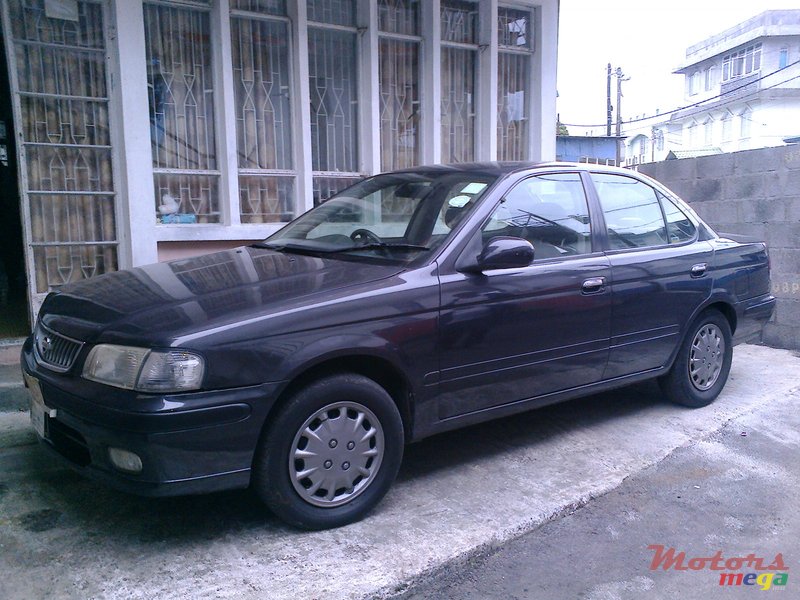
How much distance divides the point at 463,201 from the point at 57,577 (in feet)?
8.50

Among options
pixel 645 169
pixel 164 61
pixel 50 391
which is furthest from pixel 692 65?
pixel 50 391

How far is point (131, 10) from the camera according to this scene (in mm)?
5785

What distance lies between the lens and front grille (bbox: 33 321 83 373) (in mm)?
3057

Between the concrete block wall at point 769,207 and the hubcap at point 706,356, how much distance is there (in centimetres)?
241

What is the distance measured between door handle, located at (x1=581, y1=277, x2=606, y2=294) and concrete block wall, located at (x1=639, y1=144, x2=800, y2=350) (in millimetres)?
3829

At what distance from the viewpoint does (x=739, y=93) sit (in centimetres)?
4434

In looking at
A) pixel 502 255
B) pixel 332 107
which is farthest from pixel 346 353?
pixel 332 107

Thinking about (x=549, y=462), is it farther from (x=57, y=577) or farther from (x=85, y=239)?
(x=85, y=239)

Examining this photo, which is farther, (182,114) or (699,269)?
(182,114)

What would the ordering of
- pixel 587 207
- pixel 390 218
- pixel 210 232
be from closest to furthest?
pixel 390 218
pixel 587 207
pixel 210 232

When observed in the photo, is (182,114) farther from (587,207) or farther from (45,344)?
(587,207)

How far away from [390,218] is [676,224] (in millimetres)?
2208

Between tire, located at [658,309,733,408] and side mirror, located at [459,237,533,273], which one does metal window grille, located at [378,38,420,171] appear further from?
side mirror, located at [459,237,533,273]

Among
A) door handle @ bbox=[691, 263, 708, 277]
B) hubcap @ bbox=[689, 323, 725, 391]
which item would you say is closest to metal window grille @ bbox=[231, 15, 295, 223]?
door handle @ bbox=[691, 263, 708, 277]
